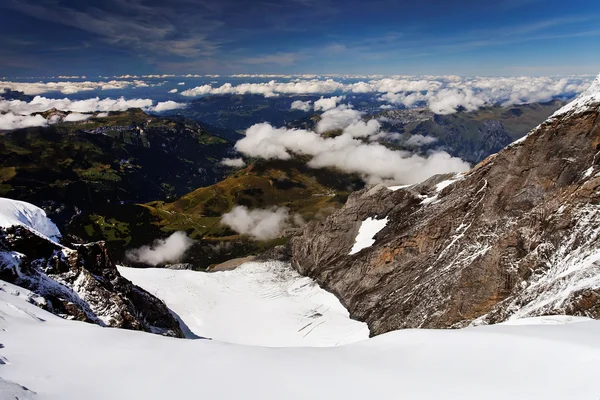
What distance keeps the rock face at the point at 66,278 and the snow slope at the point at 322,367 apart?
66.1 feet

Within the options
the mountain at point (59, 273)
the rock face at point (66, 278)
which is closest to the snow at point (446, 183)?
the mountain at point (59, 273)

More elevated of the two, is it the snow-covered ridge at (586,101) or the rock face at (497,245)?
the snow-covered ridge at (586,101)

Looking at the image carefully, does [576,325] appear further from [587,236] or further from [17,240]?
[17,240]

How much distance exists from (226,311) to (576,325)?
78.9m

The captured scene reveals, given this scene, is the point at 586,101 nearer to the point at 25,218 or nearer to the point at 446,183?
the point at 446,183

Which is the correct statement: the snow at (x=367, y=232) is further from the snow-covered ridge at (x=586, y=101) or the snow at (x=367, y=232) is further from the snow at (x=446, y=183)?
the snow-covered ridge at (x=586, y=101)

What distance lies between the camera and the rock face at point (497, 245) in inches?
1956

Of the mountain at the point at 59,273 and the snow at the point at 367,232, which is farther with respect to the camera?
the snow at the point at 367,232

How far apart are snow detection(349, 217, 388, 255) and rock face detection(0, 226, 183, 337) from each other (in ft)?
196

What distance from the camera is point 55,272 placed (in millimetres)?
48969

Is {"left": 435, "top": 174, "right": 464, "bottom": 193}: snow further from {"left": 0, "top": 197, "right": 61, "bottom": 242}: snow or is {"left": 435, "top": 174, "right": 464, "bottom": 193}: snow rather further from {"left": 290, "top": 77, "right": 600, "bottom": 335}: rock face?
{"left": 0, "top": 197, "right": 61, "bottom": 242}: snow

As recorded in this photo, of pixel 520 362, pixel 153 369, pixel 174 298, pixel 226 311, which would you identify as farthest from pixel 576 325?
pixel 174 298

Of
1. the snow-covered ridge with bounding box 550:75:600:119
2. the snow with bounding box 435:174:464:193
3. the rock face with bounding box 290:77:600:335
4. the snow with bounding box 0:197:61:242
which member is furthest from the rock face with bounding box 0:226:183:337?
the snow-covered ridge with bounding box 550:75:600:119

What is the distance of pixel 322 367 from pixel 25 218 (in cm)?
5190
